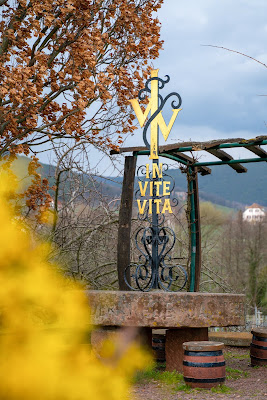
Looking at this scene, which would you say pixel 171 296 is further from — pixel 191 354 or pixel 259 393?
pixel 259 393

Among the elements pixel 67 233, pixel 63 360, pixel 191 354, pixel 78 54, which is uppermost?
pixel 78 54

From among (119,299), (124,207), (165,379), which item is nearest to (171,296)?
(119,299)

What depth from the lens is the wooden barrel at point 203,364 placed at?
5430mm

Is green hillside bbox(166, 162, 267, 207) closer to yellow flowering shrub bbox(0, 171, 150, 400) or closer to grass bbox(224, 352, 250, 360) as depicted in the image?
grass bbox(224, 352, 250, 360)

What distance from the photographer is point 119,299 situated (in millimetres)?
5887

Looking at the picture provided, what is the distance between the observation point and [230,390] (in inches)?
219

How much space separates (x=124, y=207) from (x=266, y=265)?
24730 mm

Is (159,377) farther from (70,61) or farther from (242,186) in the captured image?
(242,186)

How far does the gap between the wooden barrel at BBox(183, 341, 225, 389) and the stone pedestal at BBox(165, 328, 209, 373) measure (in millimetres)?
844

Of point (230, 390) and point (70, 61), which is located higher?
point (70, 61)

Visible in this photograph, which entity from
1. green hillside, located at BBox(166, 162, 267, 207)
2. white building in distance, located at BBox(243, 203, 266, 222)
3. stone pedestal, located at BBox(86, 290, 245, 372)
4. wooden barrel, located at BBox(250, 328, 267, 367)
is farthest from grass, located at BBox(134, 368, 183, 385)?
green hillside, located at BBox(166, 162, 267, 207)

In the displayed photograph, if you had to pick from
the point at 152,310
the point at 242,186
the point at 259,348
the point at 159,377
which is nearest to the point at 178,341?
the point at 159,377

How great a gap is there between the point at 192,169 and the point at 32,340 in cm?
803

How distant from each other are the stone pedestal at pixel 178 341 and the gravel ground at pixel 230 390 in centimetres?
44
